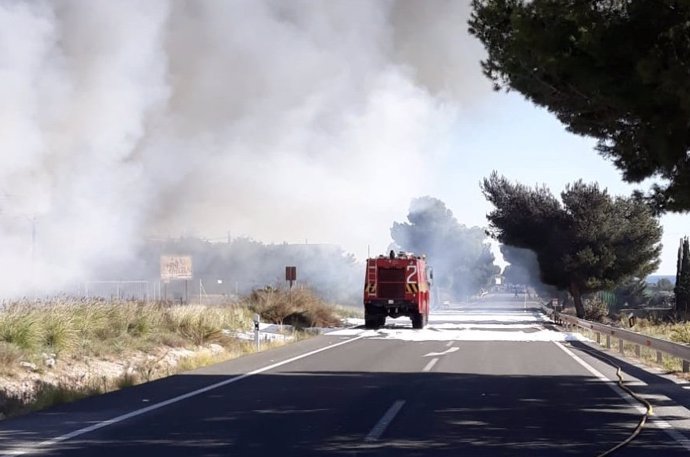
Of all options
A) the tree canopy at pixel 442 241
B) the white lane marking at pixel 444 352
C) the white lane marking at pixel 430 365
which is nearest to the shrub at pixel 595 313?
the white lane marking at pixel 444 352

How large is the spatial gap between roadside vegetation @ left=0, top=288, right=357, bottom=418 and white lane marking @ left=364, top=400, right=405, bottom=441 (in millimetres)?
4926

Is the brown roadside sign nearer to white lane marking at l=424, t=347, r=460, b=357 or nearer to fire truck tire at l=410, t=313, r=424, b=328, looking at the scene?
fire truck tire at l=410, t=313, r=424, b=328

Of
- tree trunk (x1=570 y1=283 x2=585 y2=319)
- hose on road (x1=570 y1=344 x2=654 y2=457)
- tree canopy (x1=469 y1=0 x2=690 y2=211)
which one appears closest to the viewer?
hose on road (x1=570 y1=344 x2=654 y2=457)

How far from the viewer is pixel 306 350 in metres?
23.8

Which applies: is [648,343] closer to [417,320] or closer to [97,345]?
[97,345]

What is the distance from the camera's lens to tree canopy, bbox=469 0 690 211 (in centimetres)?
1189

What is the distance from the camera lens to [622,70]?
12406 mm

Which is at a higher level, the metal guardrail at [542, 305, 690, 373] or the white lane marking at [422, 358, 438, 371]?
the metal guardrail at [542, 305, 690, 373]

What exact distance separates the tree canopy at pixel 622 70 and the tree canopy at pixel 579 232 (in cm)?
3206

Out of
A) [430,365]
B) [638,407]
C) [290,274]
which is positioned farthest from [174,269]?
[638,407]

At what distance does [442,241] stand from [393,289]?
89.6 m

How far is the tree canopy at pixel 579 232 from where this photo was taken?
4553 centimetres

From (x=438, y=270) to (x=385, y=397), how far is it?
10586 cm

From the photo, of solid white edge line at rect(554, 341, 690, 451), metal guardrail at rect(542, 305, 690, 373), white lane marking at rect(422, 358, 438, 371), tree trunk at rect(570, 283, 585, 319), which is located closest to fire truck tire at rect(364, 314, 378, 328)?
metal guardrail at rect(542, 305, 690, 373)
